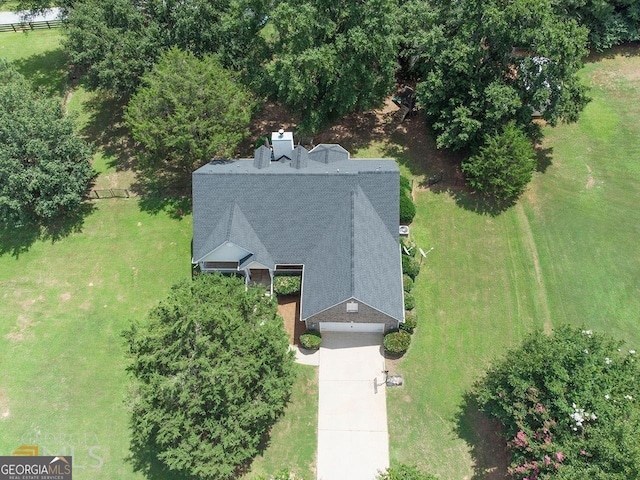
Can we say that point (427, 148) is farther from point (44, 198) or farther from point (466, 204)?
point (44, 198)

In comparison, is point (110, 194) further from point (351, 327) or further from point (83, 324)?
point (351, 327)

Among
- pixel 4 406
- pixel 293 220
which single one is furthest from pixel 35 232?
pixel 293 220

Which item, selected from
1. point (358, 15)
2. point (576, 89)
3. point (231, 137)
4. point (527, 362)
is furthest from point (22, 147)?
point (576, 89)

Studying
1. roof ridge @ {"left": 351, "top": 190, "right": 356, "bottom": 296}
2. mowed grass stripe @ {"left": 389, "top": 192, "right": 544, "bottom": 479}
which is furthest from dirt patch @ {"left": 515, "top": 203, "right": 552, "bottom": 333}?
roof ridge @ {"left": 351, "top": 190, "right": 356, "bottom": 296}

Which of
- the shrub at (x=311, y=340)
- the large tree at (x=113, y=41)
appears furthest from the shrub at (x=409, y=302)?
the large tree at (x=113, y=41)

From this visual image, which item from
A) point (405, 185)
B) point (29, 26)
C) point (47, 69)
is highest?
point (29, 26)

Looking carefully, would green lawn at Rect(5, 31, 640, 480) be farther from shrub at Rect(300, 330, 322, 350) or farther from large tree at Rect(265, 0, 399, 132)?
large tree at Rect(265, 0, 399, 132)
